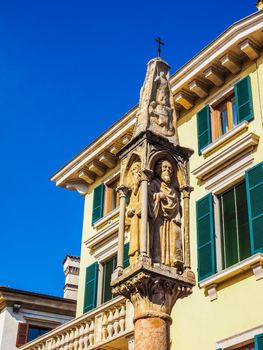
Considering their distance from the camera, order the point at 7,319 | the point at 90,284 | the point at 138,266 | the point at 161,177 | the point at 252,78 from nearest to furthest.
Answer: the point at 138,266
the point at 161,177
the point at 252,78
the point at 90,284
the point at 7,319

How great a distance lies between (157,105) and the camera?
9734 millimetres

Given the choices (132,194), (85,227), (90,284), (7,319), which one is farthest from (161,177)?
(7,319)

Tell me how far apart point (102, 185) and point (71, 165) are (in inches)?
59.9

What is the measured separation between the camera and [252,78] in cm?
1605

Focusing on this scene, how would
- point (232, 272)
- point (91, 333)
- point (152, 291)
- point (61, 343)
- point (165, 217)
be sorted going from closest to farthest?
point (152, 291) < point (165, 217) < point (232, 272) < point (91, 333) < point (61, 343)

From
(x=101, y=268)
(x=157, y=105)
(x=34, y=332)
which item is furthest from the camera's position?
(x=34, y=332)

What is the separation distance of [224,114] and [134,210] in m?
8.77

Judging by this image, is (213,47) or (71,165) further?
(71,165)

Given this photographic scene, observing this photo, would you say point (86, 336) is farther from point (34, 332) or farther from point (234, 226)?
point (34, 332)

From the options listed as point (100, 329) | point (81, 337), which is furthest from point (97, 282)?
point (100, 329)

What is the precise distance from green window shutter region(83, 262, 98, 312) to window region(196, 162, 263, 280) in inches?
182

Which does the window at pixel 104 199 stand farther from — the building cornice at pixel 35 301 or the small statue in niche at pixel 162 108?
the small statue in niche at pixel 162 108

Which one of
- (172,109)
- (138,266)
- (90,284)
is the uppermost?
(90,284)

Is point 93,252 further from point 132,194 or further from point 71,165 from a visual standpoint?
point 132,194
